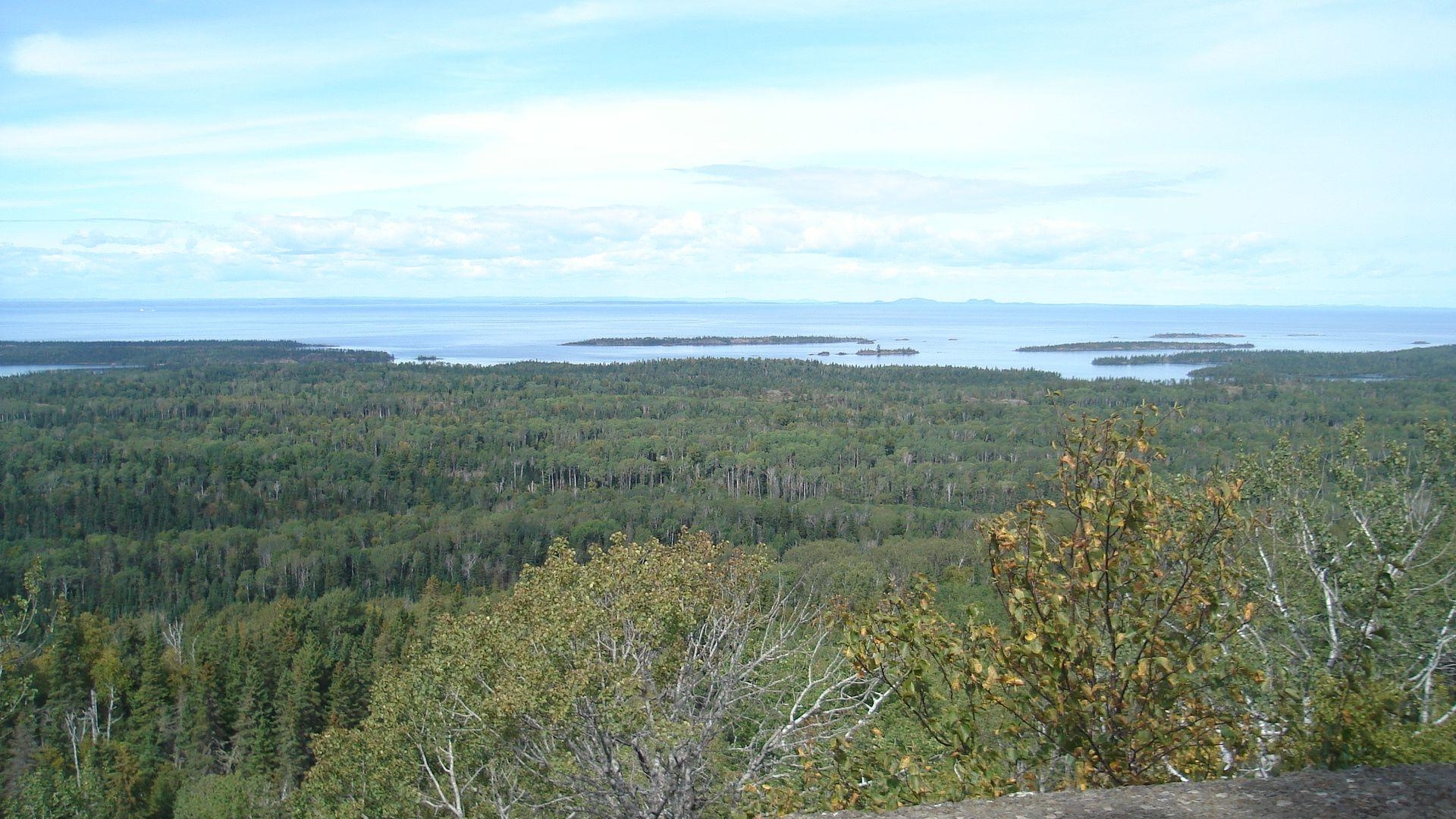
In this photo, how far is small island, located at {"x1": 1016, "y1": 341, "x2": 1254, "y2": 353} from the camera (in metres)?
170

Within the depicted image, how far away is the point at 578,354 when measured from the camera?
526ft

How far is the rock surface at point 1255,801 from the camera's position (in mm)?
4797

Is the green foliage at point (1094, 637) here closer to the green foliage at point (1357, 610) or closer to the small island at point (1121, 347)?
the green foliage at point (1357, 610)

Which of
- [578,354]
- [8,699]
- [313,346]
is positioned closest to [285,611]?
[8,699]

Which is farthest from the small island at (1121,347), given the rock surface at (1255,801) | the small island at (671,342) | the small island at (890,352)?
the rock surface at (1255,801)

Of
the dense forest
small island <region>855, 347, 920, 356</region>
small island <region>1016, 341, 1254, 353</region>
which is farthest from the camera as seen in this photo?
small island <region>1016, 341, 1254, 353</region>

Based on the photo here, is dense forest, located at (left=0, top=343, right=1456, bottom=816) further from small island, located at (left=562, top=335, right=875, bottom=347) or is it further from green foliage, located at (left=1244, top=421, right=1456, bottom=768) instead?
small island, located at (left=562, top=335, right=875, bottom=347)

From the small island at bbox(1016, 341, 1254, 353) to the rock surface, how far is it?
173686mm

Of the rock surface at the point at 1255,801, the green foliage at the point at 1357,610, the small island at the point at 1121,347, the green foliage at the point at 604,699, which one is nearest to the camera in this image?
the rock surface at the point at 1255,801

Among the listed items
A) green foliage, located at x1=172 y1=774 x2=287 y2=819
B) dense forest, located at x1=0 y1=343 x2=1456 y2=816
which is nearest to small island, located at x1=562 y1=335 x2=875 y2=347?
dense forest, located at x1=0 y1=343 x2=1456 y2=816

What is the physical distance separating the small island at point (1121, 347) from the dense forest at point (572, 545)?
35221mm

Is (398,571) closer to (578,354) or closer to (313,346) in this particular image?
(578,354)

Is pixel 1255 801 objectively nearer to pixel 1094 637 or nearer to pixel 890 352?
pixel 1094 637

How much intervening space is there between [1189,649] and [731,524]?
5075 centimetres
